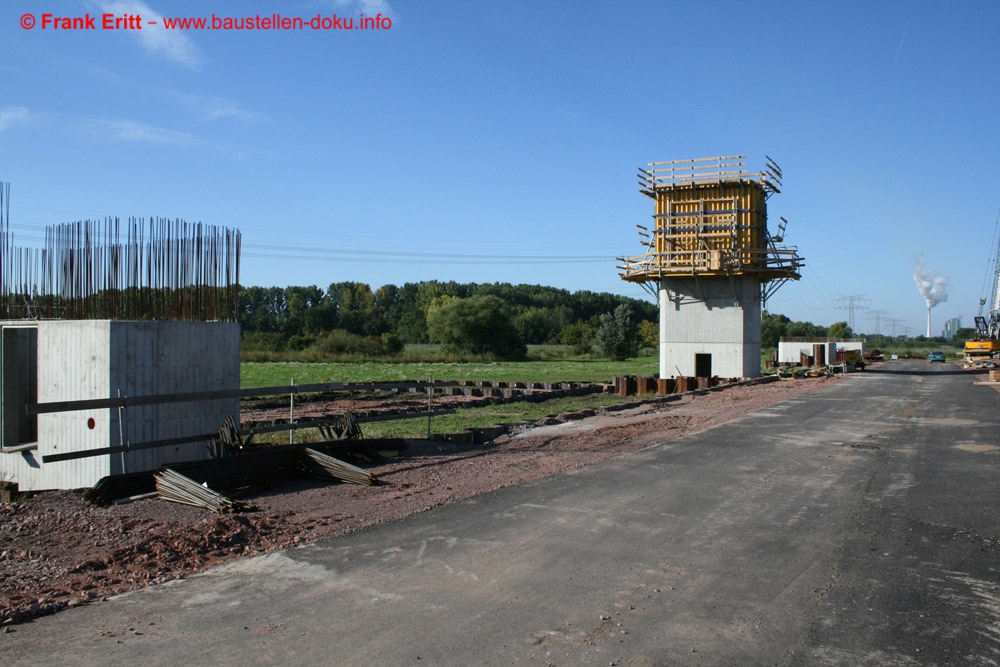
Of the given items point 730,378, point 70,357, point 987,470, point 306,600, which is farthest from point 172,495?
point 730,378

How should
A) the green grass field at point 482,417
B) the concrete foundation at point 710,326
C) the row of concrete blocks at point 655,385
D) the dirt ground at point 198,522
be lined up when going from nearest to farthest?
the dirt ground at point 198,522, the green grass field at point 482,417, the row of concrete blocks at point 655,385, the concrete foundation at point 710,326

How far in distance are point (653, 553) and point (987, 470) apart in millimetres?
8249

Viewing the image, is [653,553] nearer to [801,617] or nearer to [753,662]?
[801,617]

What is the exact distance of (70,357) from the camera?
11.1 m

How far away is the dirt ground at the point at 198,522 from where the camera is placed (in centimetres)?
658

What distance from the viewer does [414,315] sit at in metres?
130

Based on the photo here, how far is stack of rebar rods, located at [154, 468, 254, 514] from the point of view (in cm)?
880

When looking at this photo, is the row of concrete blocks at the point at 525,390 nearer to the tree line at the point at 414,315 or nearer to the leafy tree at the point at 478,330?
the tree line at the point at 414,315

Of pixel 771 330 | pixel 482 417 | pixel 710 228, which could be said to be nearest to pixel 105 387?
pixel 482 417

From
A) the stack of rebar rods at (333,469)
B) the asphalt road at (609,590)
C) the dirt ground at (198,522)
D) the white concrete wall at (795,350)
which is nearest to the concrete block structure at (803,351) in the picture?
the white concrete wall at (795,350)

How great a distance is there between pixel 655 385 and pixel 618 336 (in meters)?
47.2

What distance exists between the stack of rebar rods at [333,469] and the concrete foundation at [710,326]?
3412cm

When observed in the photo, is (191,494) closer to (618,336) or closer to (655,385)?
(655,385)

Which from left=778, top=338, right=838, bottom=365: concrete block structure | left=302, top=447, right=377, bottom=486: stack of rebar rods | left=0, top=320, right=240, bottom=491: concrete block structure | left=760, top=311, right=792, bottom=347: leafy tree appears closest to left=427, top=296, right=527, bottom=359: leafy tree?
left=778, top=338, right=838, bottom=365: concrete block structure
